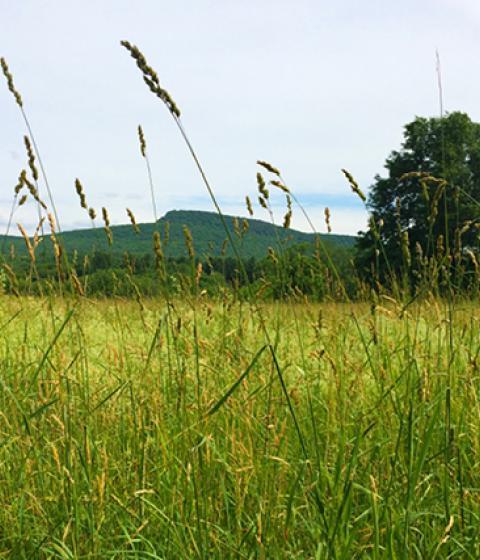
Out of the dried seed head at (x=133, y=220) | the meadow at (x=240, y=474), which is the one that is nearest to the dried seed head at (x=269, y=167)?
the meadow at (x=240, y=474)

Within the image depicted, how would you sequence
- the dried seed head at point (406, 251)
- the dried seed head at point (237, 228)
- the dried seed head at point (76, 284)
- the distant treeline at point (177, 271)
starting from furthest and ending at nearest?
the dried seed head at point (237, 228)
the distant treeline at point (177, 271)
the dried seed head at point (76, 284)
the dried seed head at point (406, 251)

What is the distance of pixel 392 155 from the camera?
99.9 feet

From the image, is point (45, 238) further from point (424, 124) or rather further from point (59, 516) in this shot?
point (424, 124)

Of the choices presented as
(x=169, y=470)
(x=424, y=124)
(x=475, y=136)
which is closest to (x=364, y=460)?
(x=169, y=470)

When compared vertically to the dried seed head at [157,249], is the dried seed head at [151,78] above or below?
above

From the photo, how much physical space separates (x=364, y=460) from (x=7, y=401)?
5.75ft

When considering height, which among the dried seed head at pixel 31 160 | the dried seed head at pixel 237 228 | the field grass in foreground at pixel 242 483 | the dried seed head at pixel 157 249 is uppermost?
the dried seed head at pixel 31 160

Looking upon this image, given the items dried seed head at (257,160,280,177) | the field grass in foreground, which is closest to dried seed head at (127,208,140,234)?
the field grass in foreground

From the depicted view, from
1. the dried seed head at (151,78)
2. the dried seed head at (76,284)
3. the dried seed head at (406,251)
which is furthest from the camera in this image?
the dried seed head at (76,284)

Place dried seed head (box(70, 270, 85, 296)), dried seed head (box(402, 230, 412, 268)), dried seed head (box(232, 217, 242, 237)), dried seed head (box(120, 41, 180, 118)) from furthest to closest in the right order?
dried seed head (box(232, 217, 242, 237)) → dried seed head (box(70, 270, 85, 296)) → dried seed head (box(402, 230, 412, 268)) → dried seed head (box(120, 41, 180, 118))

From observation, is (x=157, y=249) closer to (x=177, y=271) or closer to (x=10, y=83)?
(x=10, y=83)

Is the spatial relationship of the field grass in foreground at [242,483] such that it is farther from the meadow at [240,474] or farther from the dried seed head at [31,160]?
the dried seed head at [31,160]

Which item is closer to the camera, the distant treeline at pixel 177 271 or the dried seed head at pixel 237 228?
the distant treeline at pixel 177 271

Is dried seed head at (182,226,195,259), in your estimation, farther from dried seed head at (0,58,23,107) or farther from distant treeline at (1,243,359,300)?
dried seed head at (0,58,23,107)
